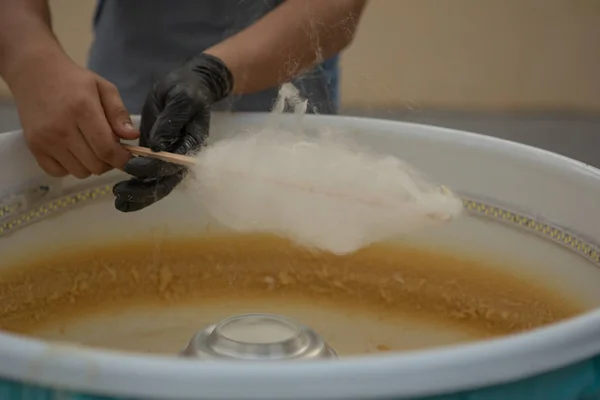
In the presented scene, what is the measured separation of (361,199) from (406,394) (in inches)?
9.9

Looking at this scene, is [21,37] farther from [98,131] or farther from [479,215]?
[479,215]

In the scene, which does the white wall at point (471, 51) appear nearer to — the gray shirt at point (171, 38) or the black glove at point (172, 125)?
the gray shirt at point (171, 38)

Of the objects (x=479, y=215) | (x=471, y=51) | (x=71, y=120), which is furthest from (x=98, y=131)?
(x=471, y=51)

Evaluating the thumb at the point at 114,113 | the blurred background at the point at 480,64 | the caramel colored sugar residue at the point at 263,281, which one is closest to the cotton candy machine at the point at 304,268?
the caramel colored sugar residue at the point at 263,281

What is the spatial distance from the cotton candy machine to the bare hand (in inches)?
1.5

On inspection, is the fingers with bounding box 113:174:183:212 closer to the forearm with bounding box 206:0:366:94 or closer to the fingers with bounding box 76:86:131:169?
the fingers with bounding box 76:86:131:169

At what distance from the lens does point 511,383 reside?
0.38 m

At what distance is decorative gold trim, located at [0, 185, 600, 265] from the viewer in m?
0.69

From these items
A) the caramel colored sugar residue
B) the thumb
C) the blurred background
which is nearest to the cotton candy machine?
the caramel colored sugar residue

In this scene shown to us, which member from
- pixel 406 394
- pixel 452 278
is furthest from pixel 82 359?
pixel 452 278

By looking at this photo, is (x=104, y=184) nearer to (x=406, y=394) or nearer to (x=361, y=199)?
(x=361, y=199)

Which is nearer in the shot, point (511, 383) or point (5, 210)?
point (511, 383)

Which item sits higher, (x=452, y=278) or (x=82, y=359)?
(x=82, y=359)

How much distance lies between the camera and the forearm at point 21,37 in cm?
77
